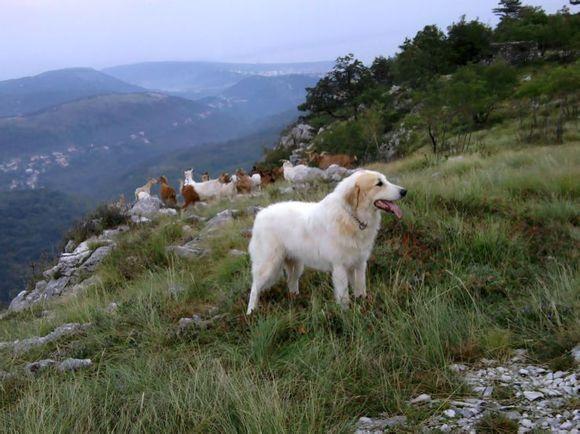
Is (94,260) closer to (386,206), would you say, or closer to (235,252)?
(235,252)

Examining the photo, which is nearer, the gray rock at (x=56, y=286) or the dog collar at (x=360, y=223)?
the dog collar at (x=360, y=223)

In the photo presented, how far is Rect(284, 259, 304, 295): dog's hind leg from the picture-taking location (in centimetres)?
536

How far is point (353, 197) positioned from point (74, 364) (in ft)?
9.38

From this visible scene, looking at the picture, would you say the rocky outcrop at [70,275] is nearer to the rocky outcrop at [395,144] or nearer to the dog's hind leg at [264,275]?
the dog's hind leg at [264,275]

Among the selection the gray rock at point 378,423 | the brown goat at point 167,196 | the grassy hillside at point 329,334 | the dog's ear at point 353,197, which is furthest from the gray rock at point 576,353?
the brown goat at point 167,196

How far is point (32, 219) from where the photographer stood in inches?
4515

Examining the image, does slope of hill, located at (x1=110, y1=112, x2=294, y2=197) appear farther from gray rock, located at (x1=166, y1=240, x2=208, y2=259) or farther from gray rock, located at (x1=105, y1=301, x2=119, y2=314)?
gray rock, located at (x1=105, y1=301, x2=119, y2=314)

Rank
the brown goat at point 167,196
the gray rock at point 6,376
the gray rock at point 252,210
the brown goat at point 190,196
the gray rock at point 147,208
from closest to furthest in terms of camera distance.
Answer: the gray rock at point 6,376
the gray rock at point 252,210
the gray rock at point 147,208
the brown goat at point 190,196
the brown goat at point 167,196

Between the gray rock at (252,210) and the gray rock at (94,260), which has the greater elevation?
the gray rock at (252,210)

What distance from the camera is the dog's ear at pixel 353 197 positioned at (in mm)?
4680

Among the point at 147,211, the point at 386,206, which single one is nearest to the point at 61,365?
the point at 386,206

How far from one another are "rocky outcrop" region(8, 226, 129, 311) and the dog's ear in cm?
575

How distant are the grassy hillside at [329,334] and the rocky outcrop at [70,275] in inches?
110

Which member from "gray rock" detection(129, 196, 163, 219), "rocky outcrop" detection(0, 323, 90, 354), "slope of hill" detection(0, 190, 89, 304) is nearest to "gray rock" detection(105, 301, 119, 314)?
"rocky outcrop" detection(0, 323, 90, 354)
